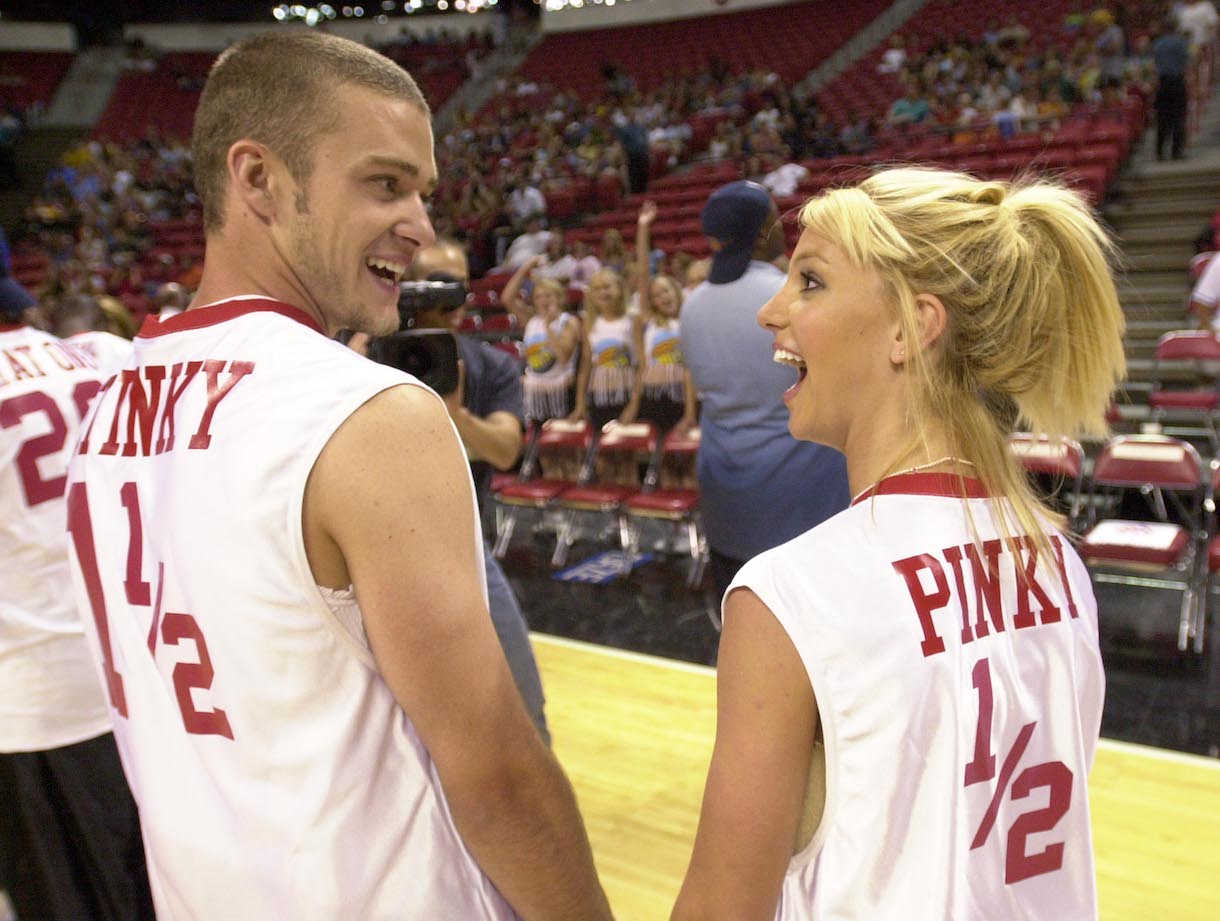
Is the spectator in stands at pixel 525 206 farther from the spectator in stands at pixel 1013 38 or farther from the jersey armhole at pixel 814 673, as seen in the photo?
the jersey armhole at pixel 814 673

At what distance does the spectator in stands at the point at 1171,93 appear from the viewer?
9164 millimetres

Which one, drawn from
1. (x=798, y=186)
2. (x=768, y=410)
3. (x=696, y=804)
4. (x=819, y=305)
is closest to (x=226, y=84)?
(x=819, y=305)

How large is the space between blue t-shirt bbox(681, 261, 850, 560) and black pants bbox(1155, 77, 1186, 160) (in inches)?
341

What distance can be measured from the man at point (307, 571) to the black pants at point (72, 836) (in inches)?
35.7

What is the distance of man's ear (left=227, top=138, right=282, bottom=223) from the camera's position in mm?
1049

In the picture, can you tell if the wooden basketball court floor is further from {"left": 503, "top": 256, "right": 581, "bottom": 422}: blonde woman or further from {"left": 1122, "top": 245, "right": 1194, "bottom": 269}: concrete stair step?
{"left": 1122, "top": 245, "right": 1194, "bottom": 269}: concrete stair step

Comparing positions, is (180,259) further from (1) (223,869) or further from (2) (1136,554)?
(1) (223,869)

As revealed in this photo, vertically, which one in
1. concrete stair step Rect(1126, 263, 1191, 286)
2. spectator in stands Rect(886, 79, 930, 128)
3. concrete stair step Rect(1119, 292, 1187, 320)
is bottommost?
concrete stair step Rect(1119, 292, 1187, 320)

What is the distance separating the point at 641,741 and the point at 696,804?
1.65 feet

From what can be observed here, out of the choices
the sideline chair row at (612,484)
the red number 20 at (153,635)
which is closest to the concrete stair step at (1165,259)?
the sideline chair row at (612,484)

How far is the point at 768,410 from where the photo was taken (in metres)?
2.70

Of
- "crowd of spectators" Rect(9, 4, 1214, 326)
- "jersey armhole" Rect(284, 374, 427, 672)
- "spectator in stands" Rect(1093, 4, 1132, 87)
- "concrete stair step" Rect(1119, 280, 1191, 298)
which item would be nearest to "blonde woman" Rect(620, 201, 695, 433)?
"crowd of spectators" Rect(9, 4, 1214, 326)

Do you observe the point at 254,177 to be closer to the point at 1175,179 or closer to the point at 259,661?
the point at 259,661

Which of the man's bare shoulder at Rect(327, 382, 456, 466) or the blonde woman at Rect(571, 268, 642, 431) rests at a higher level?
the man's bare shoulder at Rect(327, 382, 456, 466)
